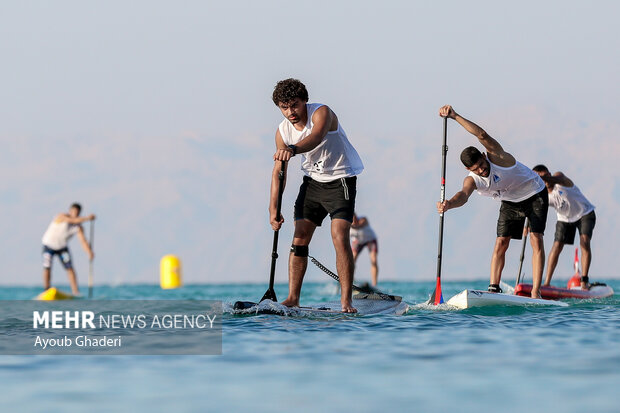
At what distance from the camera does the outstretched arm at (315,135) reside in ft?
24.2

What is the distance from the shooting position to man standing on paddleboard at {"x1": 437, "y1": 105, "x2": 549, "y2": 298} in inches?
366

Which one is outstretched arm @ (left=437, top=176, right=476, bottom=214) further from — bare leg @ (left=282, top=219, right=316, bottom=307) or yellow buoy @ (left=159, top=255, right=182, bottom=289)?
yellow buoy @ (left=159, top=255, right=182, bottom=289)

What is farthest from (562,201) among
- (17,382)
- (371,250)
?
(17,382)

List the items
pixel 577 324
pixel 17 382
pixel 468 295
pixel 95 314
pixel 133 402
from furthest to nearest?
pixel 95 314
pixel 468 295
pixel 577 324
pixel 17 382
pixel 133 402

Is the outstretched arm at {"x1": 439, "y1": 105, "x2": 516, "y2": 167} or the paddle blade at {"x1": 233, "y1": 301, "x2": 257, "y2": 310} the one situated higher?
the outstretched arm at {"x1": 439, "y1": 105, "x2": 516, "y2": 167}

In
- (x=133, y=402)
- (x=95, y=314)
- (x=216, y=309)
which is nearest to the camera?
(x=133, y=402)

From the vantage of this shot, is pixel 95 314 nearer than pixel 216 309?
No

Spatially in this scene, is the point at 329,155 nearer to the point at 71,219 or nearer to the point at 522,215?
the point at 522,215

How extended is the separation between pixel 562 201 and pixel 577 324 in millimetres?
6708

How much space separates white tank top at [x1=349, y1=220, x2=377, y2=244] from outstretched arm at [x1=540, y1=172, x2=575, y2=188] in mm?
6349

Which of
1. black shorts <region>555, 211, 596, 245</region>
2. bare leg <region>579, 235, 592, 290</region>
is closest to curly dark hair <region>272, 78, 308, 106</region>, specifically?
black shorts <region>555, 211, 596, 245</region>

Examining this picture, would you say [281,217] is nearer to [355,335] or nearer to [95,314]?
[355,335]

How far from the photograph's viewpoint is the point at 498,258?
33.8 ft

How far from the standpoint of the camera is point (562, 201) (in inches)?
531
